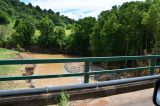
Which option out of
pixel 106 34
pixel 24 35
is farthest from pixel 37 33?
pixel 106 34

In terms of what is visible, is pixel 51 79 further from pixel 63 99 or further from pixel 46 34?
pixel 46 34

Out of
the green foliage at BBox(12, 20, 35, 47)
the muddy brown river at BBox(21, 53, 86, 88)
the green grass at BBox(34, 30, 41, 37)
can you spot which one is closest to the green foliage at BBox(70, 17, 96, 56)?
the muddy brown river at BBox(21, 53, 86, 88)

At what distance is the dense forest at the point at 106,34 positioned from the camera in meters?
56.4

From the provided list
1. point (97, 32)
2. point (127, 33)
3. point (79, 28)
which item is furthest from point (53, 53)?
point (127, 33)

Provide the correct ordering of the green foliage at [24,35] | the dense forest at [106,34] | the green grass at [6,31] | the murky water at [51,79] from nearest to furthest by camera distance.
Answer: the murky water at [51,79], the dense forest at [106,34], the green foliage at [24,35], the green grass at [6,31]

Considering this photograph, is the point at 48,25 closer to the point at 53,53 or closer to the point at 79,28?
the point at 53,53

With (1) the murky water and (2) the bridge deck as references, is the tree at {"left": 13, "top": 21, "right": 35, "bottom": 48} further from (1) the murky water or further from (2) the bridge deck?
(2) the bridge deck

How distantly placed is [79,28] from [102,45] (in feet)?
81.3

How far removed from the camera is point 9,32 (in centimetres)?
11819

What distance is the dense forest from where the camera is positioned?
56.4 metres

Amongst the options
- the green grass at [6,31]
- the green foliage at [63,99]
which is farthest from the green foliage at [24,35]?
the green foliage at [63,99]

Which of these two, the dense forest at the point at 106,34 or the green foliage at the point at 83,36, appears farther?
the green foliage at the point at 83,36

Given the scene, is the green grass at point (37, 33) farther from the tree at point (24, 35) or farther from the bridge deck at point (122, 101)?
the bridge deck at point (122, 101)

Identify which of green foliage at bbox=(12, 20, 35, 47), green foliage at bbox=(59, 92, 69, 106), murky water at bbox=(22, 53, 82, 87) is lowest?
murky water at bbox=(22, 53, 82, 87)
